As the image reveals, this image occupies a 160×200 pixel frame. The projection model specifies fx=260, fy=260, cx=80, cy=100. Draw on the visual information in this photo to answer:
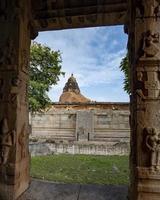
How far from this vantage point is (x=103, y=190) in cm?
388

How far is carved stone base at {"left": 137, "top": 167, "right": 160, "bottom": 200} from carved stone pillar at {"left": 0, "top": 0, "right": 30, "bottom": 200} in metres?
1.61

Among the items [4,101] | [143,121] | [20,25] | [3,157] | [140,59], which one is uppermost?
[20,25]

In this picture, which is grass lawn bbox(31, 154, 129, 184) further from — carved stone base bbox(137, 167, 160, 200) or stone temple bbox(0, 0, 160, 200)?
carved stone base bbox(137, 167, 160, 200)

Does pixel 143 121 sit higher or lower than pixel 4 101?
lower

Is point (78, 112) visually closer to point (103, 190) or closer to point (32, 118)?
point (32, 118)

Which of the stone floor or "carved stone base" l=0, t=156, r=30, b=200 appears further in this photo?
the stone floor

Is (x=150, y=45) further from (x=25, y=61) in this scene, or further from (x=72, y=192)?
(x=72, y=192)

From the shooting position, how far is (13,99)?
3.58 metres

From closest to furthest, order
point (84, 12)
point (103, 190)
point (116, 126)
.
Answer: point (103, 190), point (84, 12), point (116, 126)

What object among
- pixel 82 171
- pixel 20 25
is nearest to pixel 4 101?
pixel 20 25

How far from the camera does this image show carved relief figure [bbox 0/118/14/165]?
347 centimetres

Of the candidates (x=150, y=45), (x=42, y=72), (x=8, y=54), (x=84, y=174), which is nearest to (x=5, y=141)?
(x=8, y=54)

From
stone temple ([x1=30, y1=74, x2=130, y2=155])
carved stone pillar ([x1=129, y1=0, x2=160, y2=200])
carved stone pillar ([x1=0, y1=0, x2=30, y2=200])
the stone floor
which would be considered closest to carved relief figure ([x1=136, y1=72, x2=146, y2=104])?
carved stone pillar ([x1=129, y1=0, x2=160, y2=200])

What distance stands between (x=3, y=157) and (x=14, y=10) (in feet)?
6.75
